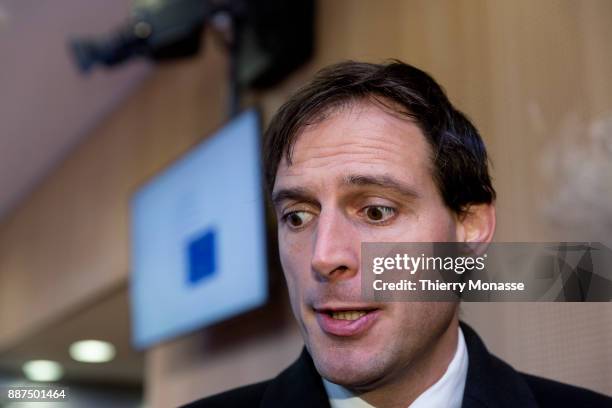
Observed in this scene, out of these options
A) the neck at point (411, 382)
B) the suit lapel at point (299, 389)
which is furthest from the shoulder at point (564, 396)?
the suit lapel at point (299, 389)

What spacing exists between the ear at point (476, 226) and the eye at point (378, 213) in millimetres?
119

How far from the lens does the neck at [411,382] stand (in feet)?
2.66

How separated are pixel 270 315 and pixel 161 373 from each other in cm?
65

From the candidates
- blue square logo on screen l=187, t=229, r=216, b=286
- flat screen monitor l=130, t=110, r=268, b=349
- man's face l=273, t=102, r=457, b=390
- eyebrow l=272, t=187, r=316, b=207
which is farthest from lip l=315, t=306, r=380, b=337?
blue square logo on screen l=187, t=229, r=216, b=286

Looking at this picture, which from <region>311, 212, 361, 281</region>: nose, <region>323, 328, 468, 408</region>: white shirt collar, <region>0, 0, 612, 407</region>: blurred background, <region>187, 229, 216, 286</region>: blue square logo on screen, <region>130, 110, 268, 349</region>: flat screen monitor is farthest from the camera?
<region>187, 229, 216, 286</region>: blue square logo on screen

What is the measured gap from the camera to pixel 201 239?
2.18m

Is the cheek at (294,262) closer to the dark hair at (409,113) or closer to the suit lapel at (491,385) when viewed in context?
the dark hair at (409,113)

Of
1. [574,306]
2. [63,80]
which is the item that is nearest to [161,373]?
[63,80]

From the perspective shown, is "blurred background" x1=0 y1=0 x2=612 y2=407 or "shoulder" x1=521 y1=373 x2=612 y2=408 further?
"blurred background" x1=0 y1=0 x2=612 y2=407

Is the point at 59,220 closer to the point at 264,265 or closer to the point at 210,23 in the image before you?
the point at 210,23

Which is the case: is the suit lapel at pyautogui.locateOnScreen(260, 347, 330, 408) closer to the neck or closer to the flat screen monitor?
the neck

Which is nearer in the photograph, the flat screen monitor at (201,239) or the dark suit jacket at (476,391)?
the dark suit jacket at (476,391)

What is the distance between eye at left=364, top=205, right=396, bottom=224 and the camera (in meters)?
0.76

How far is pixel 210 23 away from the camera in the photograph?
241 cm
